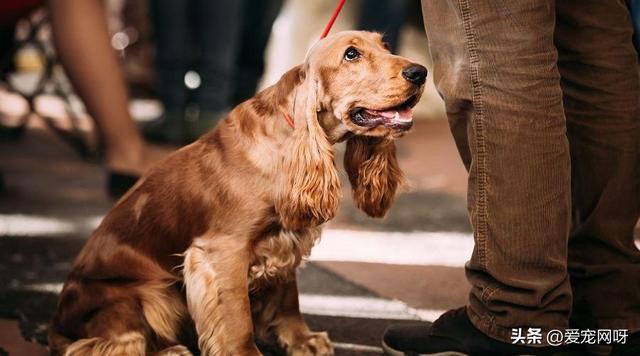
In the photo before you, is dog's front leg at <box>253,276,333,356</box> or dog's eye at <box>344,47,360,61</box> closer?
dog's eye at <box>344,47,360,61</box>

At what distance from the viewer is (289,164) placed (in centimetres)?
184

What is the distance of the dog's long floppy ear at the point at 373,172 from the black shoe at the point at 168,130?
1901mm

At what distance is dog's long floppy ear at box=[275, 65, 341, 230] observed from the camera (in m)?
1.82

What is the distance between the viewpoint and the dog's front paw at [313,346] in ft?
6.71

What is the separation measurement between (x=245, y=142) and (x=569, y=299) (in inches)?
30.7

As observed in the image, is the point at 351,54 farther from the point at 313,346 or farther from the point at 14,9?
the point at 14,9

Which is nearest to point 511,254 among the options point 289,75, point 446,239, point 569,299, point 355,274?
point 569,299

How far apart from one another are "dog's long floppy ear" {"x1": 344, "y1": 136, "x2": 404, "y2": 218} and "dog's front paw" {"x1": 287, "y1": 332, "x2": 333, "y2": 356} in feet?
1.06

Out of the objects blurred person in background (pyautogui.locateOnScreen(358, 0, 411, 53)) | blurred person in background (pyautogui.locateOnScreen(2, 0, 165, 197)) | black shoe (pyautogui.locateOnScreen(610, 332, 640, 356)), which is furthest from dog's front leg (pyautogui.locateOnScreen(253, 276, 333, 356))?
blurred person in background (pyautogui.locateOnScreen(358, 0, 411, 53))

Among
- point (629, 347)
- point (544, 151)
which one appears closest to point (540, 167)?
point (544, 151)

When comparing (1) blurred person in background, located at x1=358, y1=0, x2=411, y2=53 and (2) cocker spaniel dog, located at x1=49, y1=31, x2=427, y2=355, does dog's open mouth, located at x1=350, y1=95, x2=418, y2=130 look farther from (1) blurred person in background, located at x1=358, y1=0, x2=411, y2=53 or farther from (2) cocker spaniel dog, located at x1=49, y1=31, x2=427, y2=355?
(1) blurred person in background, located at x1=358, y1=0, x2=411, y2=53

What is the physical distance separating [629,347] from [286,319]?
801mm

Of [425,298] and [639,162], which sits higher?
[639,162]

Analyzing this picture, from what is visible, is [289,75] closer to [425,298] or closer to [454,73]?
[454,73]
